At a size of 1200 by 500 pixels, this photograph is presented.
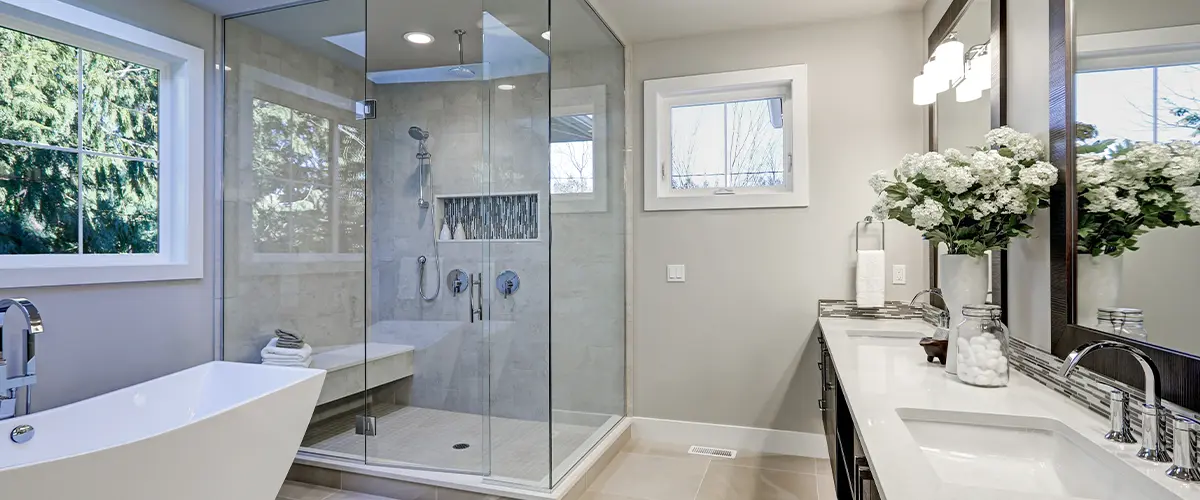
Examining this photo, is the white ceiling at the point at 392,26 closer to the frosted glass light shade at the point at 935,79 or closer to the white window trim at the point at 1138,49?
the frosted glass light shade at the point at 935,79

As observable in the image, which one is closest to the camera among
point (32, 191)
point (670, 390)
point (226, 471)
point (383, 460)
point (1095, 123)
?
point (1095, 123)

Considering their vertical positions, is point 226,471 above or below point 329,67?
below

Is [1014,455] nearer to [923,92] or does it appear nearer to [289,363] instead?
[923,92]

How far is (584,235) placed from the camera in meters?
3.10

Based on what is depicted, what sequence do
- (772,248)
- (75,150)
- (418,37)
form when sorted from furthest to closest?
(772,248), (418,37), (75,150)

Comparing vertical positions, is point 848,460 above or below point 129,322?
below

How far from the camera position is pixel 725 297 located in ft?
11.5

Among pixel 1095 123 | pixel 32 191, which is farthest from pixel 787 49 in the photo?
pixel 32 191

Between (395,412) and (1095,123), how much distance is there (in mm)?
3373

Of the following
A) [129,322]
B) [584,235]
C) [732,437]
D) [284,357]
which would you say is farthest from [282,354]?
[732,437]

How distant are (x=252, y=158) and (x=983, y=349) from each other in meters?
3.51

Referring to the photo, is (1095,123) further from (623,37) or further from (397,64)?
(397,64)

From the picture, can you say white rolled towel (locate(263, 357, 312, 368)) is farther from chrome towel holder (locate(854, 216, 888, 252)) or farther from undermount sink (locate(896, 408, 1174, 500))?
chrome towel holder (locate(854, 216, 888, 252))

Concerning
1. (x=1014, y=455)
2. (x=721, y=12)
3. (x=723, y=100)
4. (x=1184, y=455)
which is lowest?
(x=1014, y=455)
